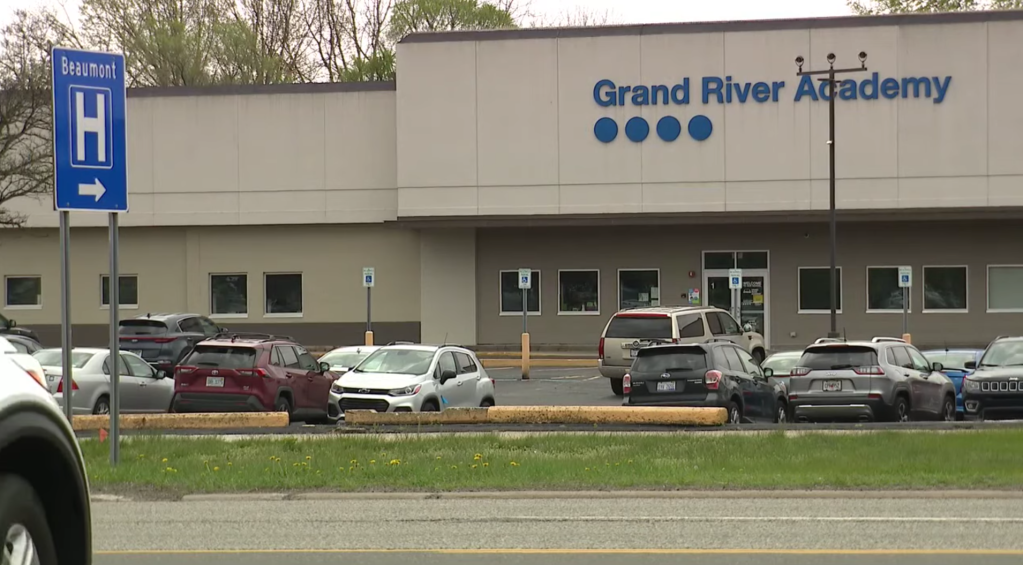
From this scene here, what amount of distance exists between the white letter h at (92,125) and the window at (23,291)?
3607cm

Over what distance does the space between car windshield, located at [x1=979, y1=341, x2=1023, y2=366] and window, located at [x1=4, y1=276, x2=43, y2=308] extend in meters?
35.6

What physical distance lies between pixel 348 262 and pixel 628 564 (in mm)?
37346

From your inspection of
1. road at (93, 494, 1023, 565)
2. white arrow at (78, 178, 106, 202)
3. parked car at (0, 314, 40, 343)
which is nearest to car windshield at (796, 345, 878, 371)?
road at (93, 494, 1023, 565)

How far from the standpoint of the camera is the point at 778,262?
42.5 meters

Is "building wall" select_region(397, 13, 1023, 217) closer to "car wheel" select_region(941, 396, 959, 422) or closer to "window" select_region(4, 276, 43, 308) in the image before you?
"window" select_region(4, 276, 43, 308)

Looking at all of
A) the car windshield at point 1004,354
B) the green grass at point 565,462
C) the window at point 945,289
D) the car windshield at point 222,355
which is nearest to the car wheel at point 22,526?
the green grass at point 565,462

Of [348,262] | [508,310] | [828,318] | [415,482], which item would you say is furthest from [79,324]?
[415,482]

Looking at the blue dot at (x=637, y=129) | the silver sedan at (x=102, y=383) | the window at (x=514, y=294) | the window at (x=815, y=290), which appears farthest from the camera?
the window at (x=514, y=294)

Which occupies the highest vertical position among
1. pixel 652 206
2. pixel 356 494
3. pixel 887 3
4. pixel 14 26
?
pixel 887 3

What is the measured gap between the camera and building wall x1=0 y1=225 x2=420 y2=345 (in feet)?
148

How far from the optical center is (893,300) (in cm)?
4184

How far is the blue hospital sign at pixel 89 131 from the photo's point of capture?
12.8 metres

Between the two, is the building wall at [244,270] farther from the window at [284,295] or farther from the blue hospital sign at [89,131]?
the blue hospital sign at [89,131]

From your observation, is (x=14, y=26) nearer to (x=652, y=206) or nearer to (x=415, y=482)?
(x=652, y=206)
